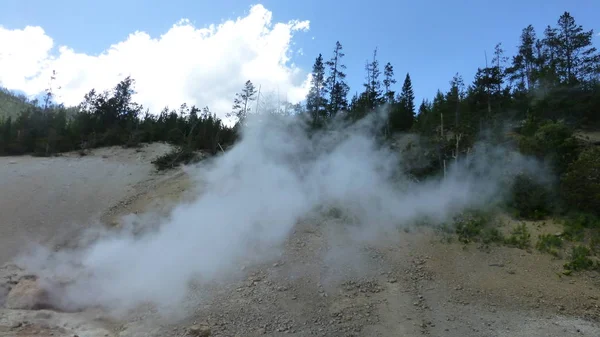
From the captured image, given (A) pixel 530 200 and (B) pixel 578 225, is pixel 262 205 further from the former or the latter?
(B) pixel 578 225

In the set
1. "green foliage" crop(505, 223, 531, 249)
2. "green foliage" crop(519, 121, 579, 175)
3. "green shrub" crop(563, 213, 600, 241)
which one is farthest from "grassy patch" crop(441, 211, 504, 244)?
"green foliage" crop(519, 121, 579, 175)

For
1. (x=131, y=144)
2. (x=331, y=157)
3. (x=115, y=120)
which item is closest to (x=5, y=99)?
(x=115, y=120)

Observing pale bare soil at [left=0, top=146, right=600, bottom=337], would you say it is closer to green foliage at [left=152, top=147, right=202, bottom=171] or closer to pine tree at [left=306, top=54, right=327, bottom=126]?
green foliage at [left=152, top=147, right=202, bottom=171]

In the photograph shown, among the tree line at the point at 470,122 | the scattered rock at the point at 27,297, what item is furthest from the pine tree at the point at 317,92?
the scattered rock at the point at 27,297

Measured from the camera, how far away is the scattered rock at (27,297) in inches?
312

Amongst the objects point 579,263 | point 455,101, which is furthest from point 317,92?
point 579,263

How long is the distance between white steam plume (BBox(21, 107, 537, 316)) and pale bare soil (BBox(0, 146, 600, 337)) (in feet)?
2.09

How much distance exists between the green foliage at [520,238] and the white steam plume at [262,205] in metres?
1.79

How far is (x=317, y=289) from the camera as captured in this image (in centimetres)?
818

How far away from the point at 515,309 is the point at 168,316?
22.7 ft

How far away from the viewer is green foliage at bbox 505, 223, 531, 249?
10062 mm

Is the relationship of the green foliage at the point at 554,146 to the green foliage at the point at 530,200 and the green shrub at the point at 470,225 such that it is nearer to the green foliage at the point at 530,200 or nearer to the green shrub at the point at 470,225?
the green foliage at the point at 530,200

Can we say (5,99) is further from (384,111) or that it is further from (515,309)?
(515,309)

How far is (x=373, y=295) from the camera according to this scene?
26.4 ft
